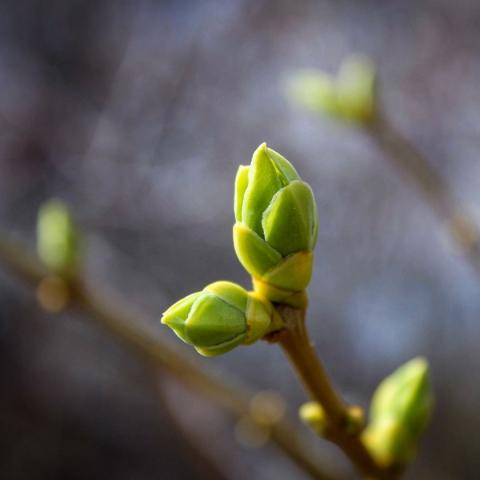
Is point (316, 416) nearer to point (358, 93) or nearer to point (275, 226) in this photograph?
point (275, 226)

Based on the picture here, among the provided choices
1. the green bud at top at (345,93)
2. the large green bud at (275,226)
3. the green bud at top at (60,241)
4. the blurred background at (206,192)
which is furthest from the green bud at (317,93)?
the blurred background at (206,192)

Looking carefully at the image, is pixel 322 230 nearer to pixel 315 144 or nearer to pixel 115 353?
pixel 315 144

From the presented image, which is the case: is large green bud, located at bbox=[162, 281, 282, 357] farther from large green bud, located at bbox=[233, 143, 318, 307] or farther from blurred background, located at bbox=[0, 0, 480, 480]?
blurred background, located at bbox=[0, 0, 480, 480]

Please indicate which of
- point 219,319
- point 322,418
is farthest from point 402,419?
point 219,319

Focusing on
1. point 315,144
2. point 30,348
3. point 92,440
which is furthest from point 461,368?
point 30,348

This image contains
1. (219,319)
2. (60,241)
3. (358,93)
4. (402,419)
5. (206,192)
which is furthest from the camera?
(206,192)

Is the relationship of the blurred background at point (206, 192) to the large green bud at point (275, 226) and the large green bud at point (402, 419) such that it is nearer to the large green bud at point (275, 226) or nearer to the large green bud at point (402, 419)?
the large green bud at point (402, 419)

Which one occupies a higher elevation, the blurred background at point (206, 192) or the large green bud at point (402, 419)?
the blurred background at point (206, 192)
